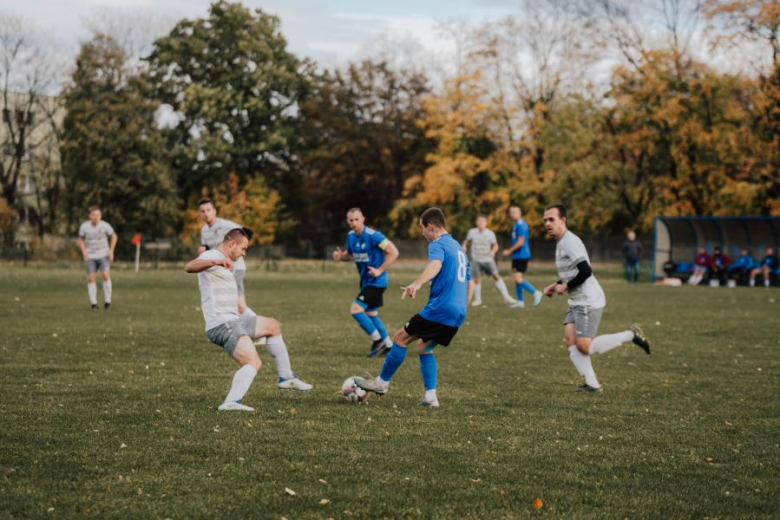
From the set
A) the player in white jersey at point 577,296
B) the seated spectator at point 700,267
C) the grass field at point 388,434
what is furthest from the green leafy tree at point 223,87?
the player in white jersey at point 577,296

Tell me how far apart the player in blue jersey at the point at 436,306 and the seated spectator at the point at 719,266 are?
28843 mm

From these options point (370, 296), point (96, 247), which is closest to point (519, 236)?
point (96, 247)

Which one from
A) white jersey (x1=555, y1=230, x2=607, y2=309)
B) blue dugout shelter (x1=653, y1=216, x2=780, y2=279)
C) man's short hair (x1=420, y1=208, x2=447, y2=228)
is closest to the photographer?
man's short hair (x1=420, y1=208, x2=447, y2=228)

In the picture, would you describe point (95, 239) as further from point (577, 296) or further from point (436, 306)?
point (436, 306)

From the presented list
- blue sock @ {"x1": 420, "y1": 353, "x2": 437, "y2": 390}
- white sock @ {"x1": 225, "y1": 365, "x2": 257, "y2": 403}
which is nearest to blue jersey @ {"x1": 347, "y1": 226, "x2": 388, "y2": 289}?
blue sock @ {"x1": 420, "y1": 353, "x2": 437, "y2": 390}

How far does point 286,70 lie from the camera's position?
211 feet

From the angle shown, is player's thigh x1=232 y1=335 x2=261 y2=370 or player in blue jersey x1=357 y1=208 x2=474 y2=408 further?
player in blue jersey x1=357 y1=208 x2=474 y2=408

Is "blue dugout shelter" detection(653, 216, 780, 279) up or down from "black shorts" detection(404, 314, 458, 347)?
up

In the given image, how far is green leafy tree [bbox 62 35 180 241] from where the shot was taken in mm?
57375

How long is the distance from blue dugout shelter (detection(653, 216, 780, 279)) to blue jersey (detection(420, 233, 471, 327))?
95.6 ft

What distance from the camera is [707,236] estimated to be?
37781 millimetres

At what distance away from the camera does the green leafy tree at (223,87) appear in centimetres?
6084

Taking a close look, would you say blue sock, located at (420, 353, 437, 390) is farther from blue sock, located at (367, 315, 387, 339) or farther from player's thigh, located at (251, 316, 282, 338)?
blue sock, located at (367, 315, 387, 339)

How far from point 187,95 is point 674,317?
45288 millimetres
